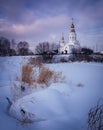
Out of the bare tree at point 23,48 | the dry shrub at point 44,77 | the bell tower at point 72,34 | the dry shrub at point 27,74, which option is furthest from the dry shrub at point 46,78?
the bell tower at point 72,34

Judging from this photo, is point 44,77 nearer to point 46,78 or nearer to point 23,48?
point 46,78

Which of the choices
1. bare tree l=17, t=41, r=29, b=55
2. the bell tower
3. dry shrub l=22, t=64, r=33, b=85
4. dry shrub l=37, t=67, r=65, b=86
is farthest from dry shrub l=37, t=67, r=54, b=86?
the bell tower

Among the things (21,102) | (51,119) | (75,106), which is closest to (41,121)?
(51,119)

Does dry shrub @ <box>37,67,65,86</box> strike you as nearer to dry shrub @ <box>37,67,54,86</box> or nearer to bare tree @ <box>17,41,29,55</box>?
dry shrub @ <box>37,67,54,86</box>

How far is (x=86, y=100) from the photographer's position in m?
5.08

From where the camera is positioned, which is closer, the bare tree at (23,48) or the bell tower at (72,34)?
the bare tree at (23,48)

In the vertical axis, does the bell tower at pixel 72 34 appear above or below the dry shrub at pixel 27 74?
above

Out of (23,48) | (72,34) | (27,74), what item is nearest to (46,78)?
(27,74)

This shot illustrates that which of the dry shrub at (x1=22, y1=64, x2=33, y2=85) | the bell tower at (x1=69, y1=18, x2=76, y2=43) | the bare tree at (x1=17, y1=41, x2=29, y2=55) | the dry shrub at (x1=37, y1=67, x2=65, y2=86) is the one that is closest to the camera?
the dry shrub at (x1=37, y1=67, x2=65, y2=86)

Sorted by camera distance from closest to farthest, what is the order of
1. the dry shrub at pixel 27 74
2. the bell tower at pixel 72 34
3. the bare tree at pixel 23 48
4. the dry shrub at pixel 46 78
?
the dry shrub at pixel 46 78 < the dry shrub at pixel 27 74 < the bare tree at pixel 23 48 < the bell tower at pixel 72 34

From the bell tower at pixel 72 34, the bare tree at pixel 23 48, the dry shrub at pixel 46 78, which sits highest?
the bell tower at pixel 72 34

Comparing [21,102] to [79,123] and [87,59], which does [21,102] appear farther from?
[87,59]

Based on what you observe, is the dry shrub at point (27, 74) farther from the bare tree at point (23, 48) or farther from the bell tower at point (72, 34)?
the bell tower at point (72, 34)

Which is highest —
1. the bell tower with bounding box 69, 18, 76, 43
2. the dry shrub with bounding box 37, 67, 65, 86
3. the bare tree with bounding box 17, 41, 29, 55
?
the bell tower with bounding box 69, 18, 76, 43
